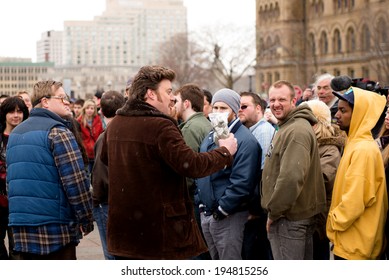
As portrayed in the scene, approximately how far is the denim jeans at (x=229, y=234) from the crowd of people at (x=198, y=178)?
1 cm

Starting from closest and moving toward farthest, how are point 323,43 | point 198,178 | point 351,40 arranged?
point 198,178
point 351,40
point 323,43

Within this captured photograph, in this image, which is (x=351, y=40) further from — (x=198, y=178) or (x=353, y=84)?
(x=198, y=178)

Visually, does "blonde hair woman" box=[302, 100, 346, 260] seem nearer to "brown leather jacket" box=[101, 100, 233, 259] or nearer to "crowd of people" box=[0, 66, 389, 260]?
"crowd of people" box=[0, 66, 389, 260]

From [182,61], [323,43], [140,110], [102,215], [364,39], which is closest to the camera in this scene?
[140,110]

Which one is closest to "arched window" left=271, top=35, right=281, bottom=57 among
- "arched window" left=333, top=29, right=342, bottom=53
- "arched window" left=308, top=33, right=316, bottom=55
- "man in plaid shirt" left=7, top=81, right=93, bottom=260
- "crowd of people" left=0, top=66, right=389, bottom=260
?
"arched window" left=308, top=33, right=316, bottom=55

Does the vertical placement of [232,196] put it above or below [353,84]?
below

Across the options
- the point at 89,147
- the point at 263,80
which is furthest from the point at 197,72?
the point at 89,147

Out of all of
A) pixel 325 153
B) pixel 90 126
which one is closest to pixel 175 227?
pixel 325 153

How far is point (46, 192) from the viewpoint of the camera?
631cm

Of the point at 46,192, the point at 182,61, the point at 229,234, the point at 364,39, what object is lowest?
the point at 229,234

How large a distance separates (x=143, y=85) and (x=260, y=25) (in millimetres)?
81026

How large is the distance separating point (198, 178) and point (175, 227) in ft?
2.66

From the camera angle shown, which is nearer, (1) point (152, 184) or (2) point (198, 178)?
(1) point (152, 184)
